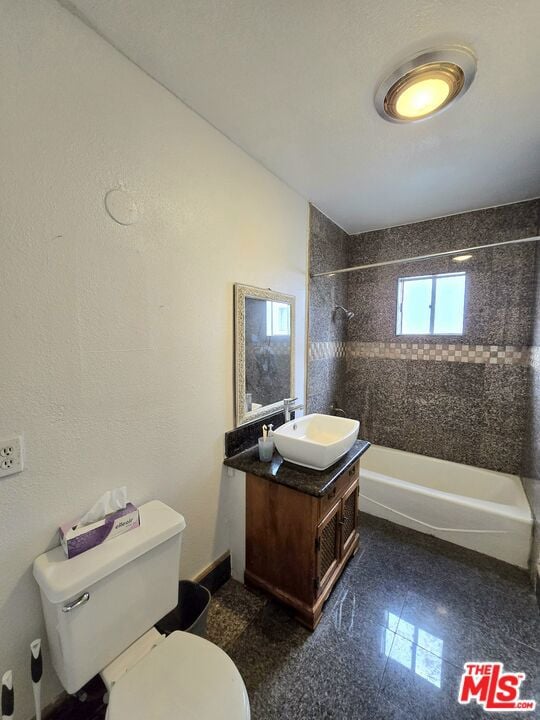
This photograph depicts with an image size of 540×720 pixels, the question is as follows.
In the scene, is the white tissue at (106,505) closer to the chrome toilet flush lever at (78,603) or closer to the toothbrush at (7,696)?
the chrome toilet flush lever at (78,603)

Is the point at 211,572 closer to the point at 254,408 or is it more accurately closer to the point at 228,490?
the point at 228,490

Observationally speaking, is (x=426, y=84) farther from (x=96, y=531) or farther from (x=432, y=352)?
(x=96, y=531)

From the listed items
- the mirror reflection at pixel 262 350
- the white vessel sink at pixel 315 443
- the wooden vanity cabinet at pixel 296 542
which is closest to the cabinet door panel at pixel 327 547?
the wooden vanity cabinet at pixel 296 542

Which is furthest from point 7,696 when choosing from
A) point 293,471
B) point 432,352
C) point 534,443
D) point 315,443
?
point 432,352

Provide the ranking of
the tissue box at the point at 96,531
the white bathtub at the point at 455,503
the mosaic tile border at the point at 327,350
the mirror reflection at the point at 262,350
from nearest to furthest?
the tissue box at the point at 96,531, the mirror reflection at the point at 262,350, the white bathtub at the point at 455,503, the mosaic tile border at the point at 327,350

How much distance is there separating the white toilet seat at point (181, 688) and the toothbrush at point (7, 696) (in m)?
0.32

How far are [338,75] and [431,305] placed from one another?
2091mm

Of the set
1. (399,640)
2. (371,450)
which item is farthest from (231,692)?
(371,450)

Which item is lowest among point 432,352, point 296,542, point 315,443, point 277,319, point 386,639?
point 386,639

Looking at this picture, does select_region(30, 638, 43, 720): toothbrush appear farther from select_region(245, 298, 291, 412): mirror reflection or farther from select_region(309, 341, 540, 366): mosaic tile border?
select_region(309, 341, 540, 366): mosaic tile border

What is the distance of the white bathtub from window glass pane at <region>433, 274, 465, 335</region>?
125cm

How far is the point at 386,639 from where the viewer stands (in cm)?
139

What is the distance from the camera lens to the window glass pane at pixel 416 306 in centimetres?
271

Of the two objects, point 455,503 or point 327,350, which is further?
point 327,350
